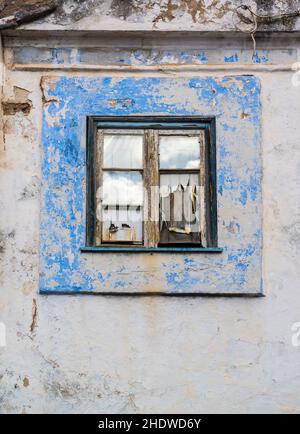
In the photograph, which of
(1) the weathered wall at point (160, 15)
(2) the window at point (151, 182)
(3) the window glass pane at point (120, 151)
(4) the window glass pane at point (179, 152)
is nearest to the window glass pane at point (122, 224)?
(2) the window at point (151, 182)

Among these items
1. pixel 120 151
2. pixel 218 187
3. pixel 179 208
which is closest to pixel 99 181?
pixel 120 151

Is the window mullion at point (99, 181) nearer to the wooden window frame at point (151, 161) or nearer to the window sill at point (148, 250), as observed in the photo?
the wooden window frame at point (151, 161)

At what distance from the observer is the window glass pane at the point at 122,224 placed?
6.77 m

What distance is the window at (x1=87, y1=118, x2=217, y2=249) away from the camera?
22.2 ft

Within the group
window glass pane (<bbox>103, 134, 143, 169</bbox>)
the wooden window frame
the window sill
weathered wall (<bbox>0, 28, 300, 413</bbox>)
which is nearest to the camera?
weathered wall (<bbox>0, 28, 300, 413</bbox>)

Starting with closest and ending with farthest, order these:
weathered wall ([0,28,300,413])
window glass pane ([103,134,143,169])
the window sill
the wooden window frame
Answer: weathered wall ([0,28,300,413]) < the window sill < the wooden window frame < window glass pane ([103,134,143,169])

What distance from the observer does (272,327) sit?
259 inches

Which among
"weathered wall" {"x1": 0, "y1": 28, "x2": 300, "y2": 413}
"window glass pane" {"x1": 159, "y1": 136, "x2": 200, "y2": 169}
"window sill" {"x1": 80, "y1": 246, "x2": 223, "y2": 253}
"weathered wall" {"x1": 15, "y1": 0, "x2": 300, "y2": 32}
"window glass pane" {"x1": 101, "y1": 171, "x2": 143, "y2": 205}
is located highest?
"weathered wall" {"x1": 15, "y1": 0, "x2": 300, "y2": 32}

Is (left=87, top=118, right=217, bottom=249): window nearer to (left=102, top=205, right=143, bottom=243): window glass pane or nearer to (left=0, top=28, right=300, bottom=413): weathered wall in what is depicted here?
(left=102, top=205, right=143, bottom=243): window glass pane

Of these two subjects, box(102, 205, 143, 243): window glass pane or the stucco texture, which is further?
box(102, 205, 143, 243): window glass pane

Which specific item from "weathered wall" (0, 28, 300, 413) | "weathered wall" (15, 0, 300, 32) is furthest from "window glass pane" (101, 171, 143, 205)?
"weathered wall" (15, 0, 300, 32)
